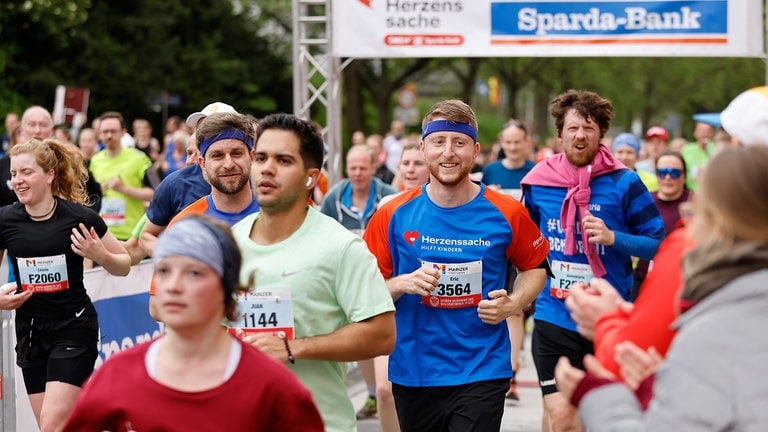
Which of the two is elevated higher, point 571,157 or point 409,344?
point 571,157

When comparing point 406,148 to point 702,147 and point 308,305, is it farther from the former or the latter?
point 702,147

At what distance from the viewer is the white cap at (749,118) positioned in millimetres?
3646

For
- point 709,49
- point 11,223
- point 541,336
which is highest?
point 709,49

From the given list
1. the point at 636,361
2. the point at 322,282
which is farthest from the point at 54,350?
the point at 636,361

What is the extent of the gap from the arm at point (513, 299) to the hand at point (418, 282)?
28cm

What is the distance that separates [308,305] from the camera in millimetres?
4441

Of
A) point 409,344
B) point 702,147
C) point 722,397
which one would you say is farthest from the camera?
point 702,147

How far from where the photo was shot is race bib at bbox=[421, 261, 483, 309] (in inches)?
238

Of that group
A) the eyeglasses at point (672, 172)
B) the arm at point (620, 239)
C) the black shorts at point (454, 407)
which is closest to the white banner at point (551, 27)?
the eyeglasses at point (672, 172)

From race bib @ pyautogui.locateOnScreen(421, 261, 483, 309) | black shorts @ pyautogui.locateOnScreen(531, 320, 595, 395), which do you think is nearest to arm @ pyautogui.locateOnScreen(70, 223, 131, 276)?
race bib @ pyautogui.locateOnScreen(421, 261, 483, 309)

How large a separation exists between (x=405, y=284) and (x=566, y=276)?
1.74 m

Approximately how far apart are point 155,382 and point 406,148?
6.71 meters

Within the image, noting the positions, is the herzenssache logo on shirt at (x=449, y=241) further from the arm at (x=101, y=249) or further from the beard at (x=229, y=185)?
the arm at (x=101, y=249)

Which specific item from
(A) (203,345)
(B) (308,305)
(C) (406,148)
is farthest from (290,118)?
(C) (406,148)
